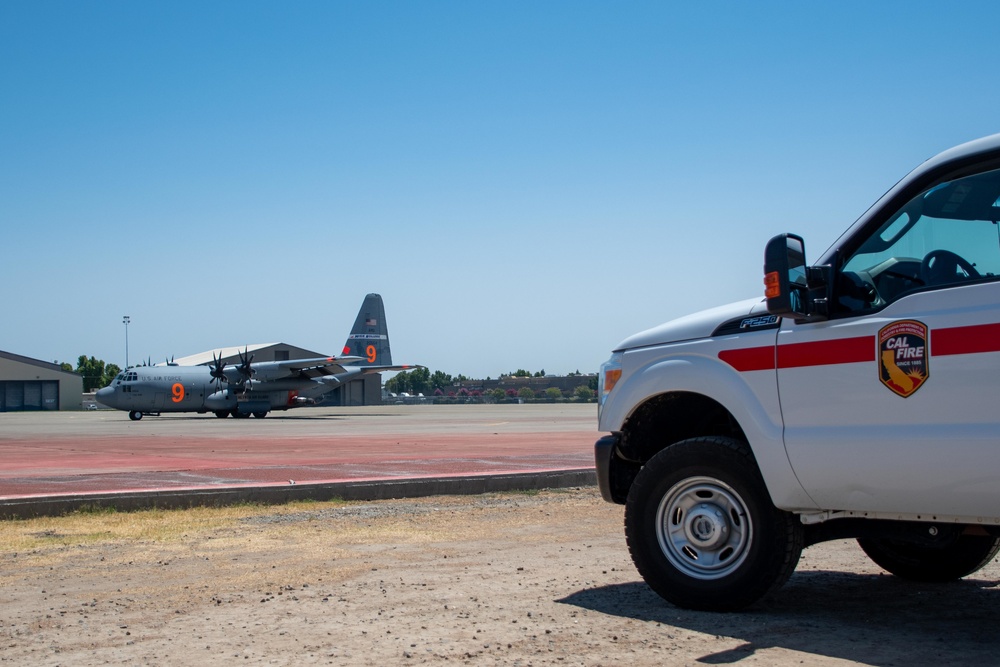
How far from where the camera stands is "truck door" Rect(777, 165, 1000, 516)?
4438 mm

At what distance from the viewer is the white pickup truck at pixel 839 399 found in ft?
14.8

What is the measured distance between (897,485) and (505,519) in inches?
209

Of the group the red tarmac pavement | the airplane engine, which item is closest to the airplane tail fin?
the airplane engine

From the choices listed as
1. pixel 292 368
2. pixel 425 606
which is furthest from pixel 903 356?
pixel 292 368

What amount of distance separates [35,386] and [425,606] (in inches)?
3654

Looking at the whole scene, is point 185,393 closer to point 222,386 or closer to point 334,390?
point 222,386

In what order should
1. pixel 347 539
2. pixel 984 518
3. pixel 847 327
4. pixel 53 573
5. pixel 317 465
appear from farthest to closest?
pixel 317 465
pixel 347 539
pixel 53 573
pixel 847 327
pixel 984 518

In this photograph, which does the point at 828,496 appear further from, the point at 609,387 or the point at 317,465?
the point at 317,465

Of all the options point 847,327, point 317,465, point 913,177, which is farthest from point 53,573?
point 317,465

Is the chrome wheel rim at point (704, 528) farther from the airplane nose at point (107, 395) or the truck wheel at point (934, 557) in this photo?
the airplane nose at point (107, 395)

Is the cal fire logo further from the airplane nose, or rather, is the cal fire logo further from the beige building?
the beige building

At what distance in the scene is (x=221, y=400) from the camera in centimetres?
4953

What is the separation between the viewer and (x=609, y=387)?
6.16 metres

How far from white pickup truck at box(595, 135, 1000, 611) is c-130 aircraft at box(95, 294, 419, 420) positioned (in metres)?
45.4
